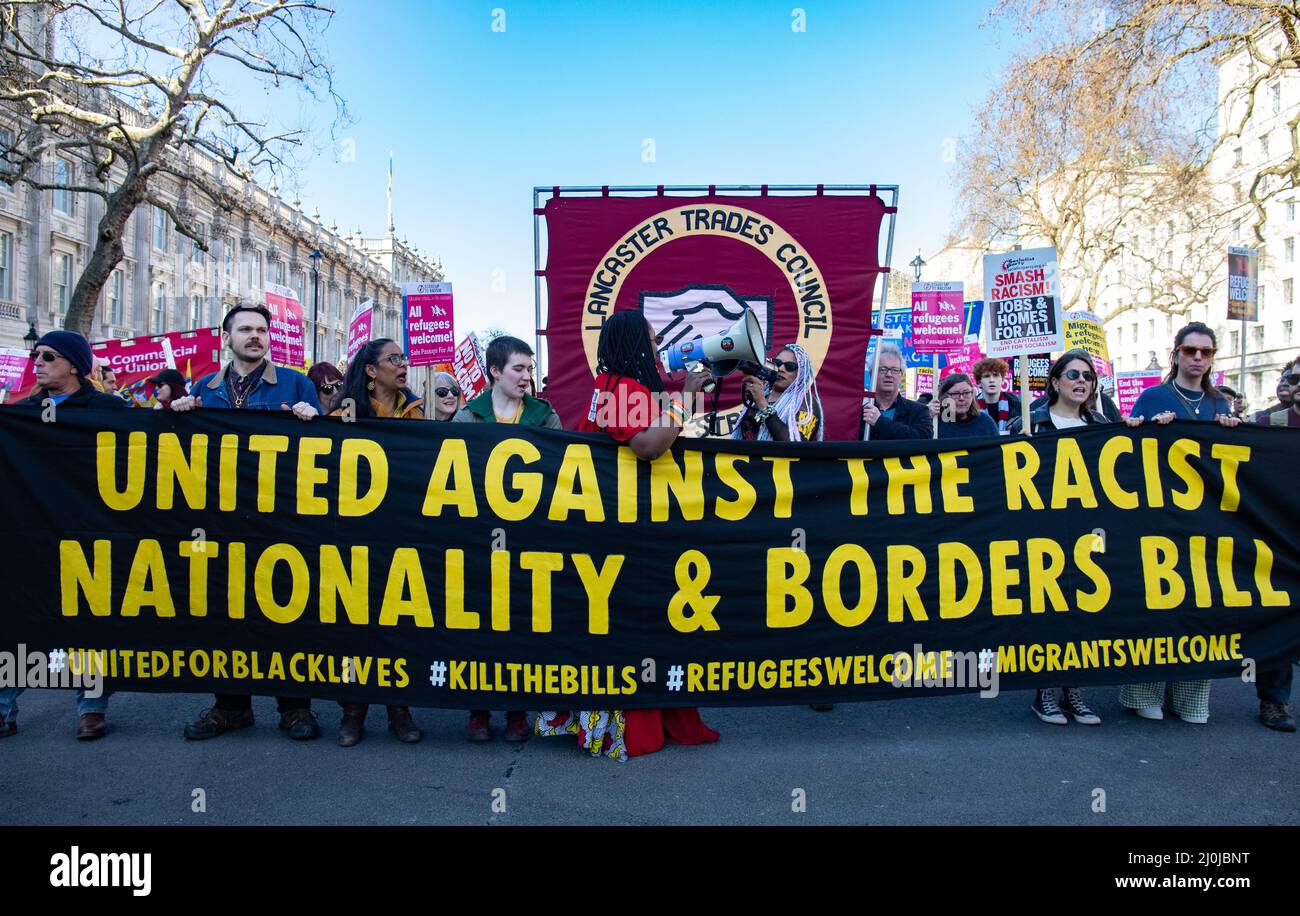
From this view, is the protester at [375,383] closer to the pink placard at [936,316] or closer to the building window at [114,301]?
the pink placard at [936,316]

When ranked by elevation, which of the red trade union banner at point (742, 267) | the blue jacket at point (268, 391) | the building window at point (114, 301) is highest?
the building window at point (114, 301)

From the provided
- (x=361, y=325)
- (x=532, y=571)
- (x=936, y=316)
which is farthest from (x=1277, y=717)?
(x=361, y=325)

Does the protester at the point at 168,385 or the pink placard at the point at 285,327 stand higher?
the pink placard at the point at 285,327

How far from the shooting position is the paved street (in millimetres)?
3480

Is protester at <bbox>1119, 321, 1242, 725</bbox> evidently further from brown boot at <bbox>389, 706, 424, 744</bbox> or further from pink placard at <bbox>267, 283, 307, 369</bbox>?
pink placard at <bbox>267, 283, 307, 369</bbox>

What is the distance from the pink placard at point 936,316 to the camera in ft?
43.9

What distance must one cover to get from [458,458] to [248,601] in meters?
1.14

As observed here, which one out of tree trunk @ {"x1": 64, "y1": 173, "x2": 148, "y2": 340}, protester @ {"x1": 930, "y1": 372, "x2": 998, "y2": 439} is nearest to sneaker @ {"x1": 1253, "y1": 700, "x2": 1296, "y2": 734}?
protester @ {"x1": 930, "y1": 372, "x2": 998, "y2": 439}

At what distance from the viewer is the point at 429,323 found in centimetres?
1259

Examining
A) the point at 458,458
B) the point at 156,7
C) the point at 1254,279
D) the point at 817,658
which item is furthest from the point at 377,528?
the point at 156,7

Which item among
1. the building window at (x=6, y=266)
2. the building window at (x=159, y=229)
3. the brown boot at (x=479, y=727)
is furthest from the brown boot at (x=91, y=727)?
the building window at (x=159, y=229)

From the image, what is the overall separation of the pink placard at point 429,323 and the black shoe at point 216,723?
8474 millimetres

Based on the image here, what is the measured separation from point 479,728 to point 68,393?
2630 mm
